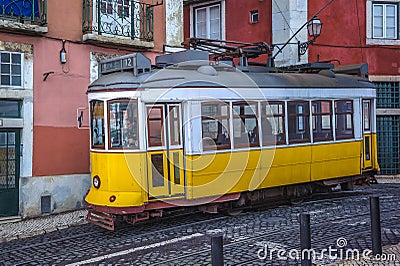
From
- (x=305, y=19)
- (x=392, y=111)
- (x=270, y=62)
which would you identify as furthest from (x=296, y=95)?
(x=392, y=111)

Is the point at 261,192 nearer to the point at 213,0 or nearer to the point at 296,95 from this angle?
the point at 296,95

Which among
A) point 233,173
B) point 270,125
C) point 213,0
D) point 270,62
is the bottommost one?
point 233,173

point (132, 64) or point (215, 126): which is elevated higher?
point (132, 64)

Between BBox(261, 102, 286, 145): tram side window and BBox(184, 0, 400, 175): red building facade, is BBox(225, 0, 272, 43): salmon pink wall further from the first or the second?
BBox(261, 102, 286, 145): tram side window

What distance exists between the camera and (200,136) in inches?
390

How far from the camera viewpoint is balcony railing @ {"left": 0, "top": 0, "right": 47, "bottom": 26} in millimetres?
11125

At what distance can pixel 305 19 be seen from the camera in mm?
17219

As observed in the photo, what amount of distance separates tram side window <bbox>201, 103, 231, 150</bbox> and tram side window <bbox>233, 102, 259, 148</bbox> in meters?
0.22

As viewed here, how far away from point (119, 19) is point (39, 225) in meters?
5.64

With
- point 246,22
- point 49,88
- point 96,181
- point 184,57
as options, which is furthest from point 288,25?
point 96,181

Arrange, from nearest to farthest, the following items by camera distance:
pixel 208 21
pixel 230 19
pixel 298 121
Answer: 1. pixel 298 121
2. pixel 230 19
3. pixel 208 21

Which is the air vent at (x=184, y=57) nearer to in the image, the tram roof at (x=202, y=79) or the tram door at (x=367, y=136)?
the tram roof at (x=202, y=79)

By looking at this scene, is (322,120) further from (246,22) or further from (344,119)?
(246,22)

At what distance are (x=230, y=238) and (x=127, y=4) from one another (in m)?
7.25
